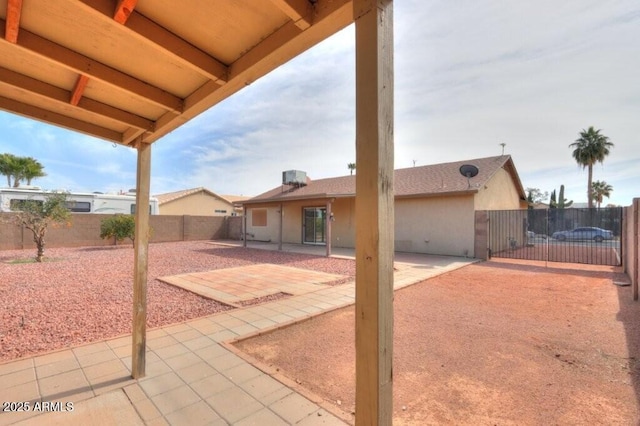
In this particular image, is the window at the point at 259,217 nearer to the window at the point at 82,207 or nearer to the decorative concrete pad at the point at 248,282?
the window at the point at 82,207

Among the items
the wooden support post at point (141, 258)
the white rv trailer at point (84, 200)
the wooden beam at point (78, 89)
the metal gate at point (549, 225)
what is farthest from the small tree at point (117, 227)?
the metal gate at point (549, 225)

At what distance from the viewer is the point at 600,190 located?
41.0 m

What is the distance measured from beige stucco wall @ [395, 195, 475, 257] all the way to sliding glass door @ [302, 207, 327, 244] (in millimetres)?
4520

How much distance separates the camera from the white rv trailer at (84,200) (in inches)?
543

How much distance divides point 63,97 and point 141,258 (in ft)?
5.03

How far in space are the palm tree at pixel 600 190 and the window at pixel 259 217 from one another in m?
46.6

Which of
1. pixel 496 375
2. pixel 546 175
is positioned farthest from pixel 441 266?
pixel 546 175

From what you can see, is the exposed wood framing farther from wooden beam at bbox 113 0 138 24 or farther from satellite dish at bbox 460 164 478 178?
satellite dish at bbox 460 164 478 178

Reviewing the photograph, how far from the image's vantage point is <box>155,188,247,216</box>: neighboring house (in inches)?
1056

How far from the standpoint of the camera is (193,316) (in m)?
4.86

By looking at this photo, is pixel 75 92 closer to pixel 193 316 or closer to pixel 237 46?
pixel 237 46

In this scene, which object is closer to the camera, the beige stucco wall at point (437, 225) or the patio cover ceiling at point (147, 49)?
the patio cover ceiling at point (147, 49)

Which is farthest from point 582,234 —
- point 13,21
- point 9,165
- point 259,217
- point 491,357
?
point 9,165

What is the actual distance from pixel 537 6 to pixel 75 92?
553cm
